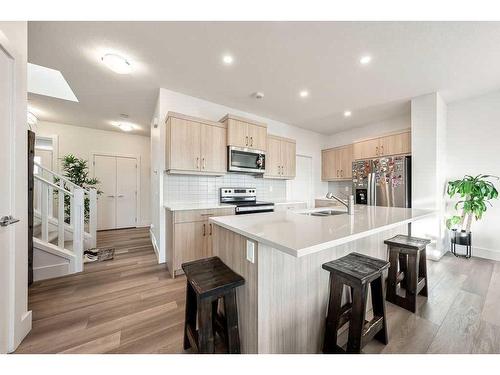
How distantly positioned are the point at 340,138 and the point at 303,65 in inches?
137

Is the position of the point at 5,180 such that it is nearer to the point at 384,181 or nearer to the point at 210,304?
the point at 210,304

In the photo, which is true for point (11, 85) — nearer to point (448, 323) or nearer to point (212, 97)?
point (212, 97)

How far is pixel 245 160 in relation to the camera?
3420 mm

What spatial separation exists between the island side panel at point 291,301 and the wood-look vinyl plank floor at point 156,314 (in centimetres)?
37

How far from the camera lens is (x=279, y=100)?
339 cm

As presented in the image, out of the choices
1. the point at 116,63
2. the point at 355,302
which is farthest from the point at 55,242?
the point at 355,302

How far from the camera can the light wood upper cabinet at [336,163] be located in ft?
15.8

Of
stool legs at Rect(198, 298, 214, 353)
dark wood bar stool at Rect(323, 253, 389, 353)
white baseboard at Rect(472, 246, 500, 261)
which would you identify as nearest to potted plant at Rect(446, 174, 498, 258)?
white baseboard at Rect(472, 246, 500, 261)

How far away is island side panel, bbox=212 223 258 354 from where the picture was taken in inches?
44.2

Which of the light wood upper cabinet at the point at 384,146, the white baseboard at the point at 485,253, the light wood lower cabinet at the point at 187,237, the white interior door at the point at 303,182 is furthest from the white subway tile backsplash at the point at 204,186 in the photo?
the white baseboard at the point at 485,253

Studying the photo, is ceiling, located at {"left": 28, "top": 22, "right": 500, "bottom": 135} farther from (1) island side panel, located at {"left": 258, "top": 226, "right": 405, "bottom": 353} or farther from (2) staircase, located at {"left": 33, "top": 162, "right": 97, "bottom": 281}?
(1) island side panel, located at {"left": 258, "top": 226, "right": 405, "bottom": 353}

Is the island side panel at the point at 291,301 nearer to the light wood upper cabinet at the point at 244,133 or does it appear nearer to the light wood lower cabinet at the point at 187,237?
the light wood lower cabinet at the point at 187,237

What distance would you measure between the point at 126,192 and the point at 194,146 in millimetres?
3710
